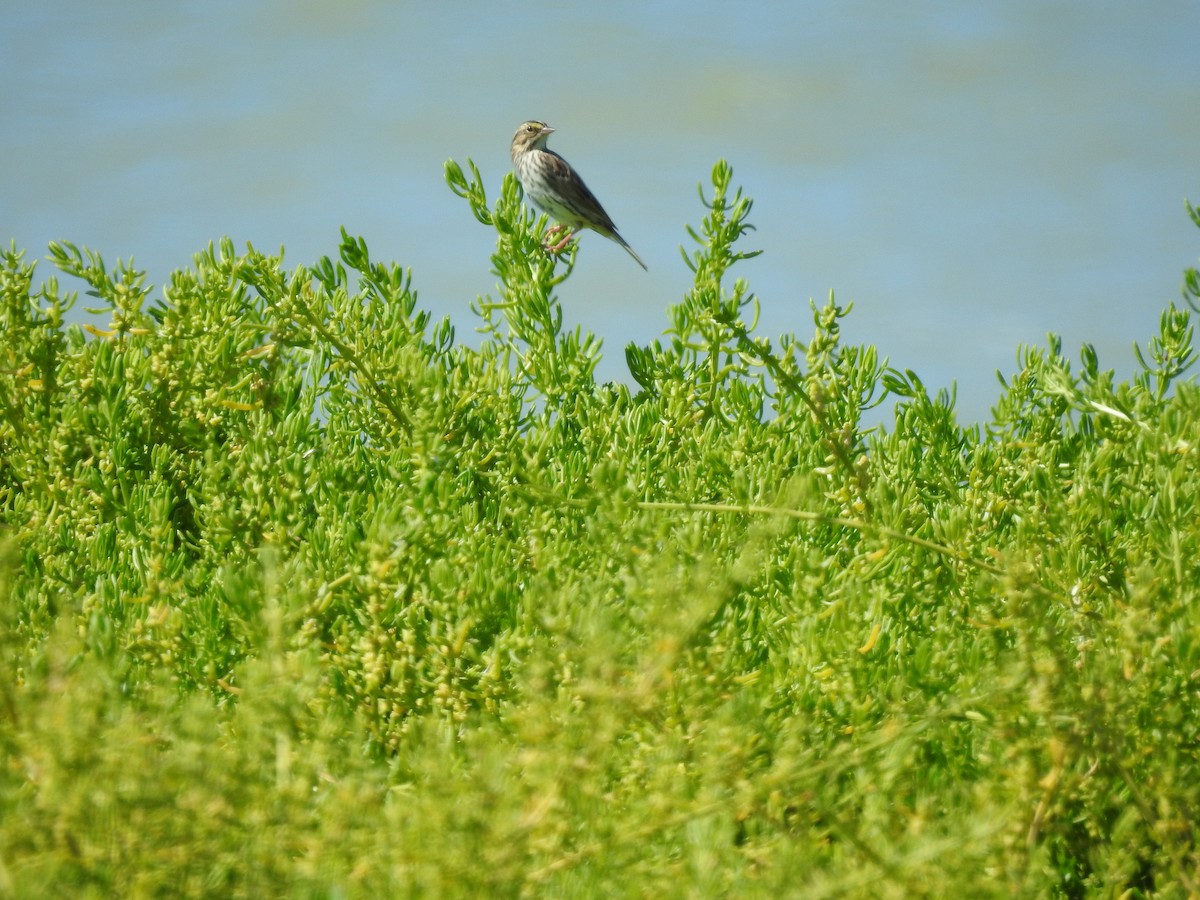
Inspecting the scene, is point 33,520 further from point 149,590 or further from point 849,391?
point 849,391

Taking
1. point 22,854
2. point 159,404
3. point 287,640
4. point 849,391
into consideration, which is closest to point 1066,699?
point 287,640

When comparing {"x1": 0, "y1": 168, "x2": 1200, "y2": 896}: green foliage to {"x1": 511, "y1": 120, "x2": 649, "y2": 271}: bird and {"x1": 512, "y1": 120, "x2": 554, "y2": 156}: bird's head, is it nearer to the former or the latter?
{"x1": 511, "y1": 120, "x2": 649, "y2": 271}: bird

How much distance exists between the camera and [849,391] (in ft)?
11.3

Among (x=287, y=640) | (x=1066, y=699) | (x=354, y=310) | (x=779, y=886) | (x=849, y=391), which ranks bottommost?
(x=779, y=886)

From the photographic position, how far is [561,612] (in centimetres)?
169

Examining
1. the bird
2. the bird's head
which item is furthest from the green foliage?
the bird's head

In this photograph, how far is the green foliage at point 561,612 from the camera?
143 centimetres

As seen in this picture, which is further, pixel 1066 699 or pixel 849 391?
pixel 849 391

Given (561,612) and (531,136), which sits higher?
(531,136)

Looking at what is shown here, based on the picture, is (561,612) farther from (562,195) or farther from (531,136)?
(531,136)

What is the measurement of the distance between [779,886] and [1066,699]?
600 millimetres

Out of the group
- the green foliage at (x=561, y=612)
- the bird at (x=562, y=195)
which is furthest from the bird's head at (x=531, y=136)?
the green foliage at (x=561, y=612)

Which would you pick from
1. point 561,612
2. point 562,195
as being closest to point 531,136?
point 562,195

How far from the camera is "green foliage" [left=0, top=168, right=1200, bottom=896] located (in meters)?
1.43
